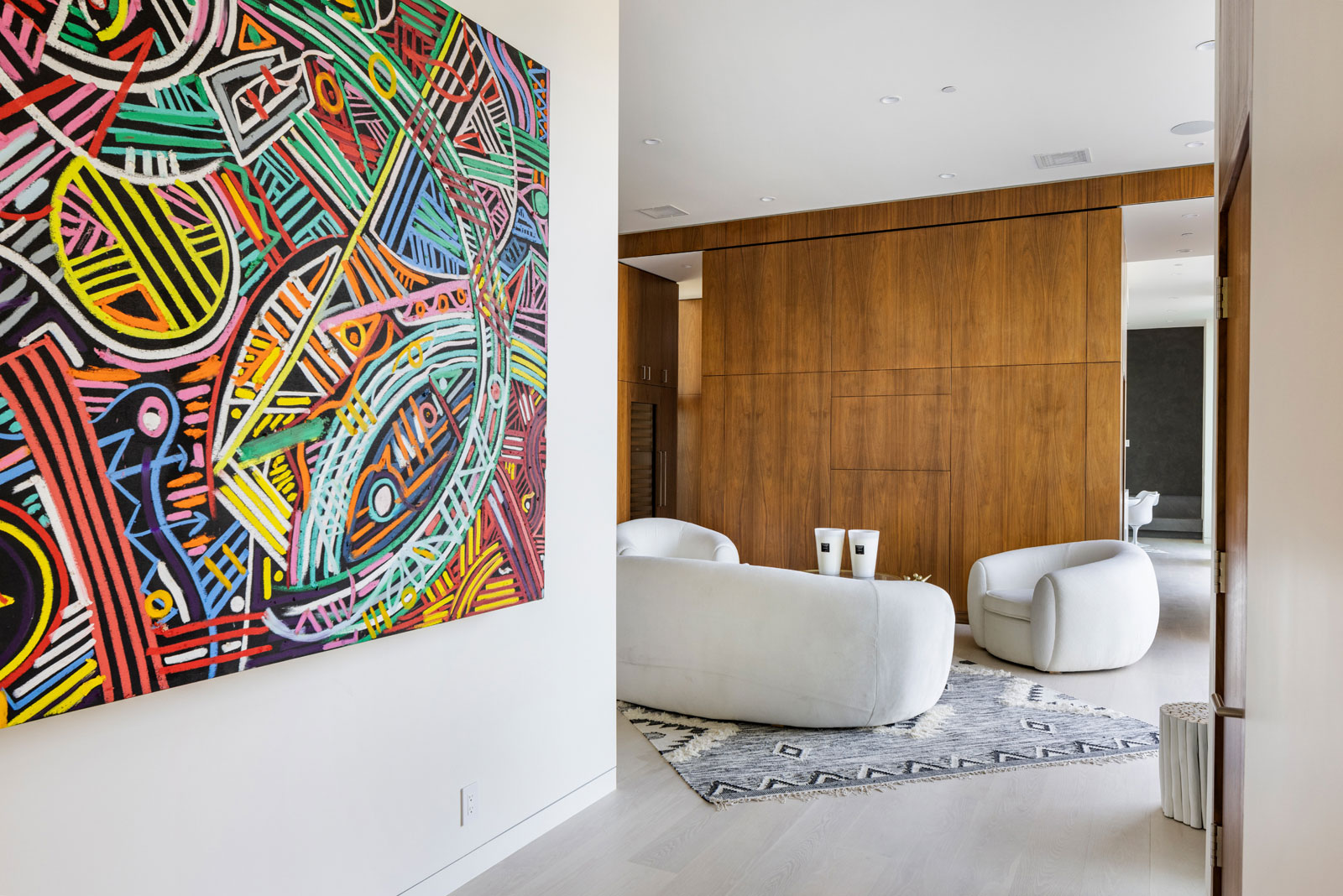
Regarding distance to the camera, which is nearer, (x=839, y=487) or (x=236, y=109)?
(x=236, y=109)

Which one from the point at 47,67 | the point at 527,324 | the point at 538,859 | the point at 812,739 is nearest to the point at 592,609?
the point at 538,859

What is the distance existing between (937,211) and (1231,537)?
465cm

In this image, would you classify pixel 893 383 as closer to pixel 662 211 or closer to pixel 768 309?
pixel 768 309

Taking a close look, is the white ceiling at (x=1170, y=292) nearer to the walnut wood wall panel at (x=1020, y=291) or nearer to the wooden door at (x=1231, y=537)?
the walnut wood wall panel at (x=1020, y=291)

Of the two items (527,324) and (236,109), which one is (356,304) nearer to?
(236,109)

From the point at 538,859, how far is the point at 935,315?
4.93m

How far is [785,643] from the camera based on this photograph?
3.55 metres

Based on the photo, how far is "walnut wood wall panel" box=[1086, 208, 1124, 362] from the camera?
19.0 feet

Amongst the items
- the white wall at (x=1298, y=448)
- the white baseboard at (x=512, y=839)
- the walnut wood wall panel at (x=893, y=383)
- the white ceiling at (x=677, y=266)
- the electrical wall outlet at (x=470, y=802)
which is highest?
the white ceiling at (x=677, y=266)

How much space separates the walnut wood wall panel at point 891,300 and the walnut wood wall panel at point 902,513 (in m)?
0.84

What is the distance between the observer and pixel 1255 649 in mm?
1122

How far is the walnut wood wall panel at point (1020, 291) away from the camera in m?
5.91

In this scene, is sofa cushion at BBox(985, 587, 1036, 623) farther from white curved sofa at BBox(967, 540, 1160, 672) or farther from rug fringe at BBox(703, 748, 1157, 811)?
rug fringe at BBox(703, 748, 1157, 811)

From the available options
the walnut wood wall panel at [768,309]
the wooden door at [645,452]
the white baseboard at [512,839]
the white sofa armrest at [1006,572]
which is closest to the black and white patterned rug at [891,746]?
the white baseboard at [512,839]
